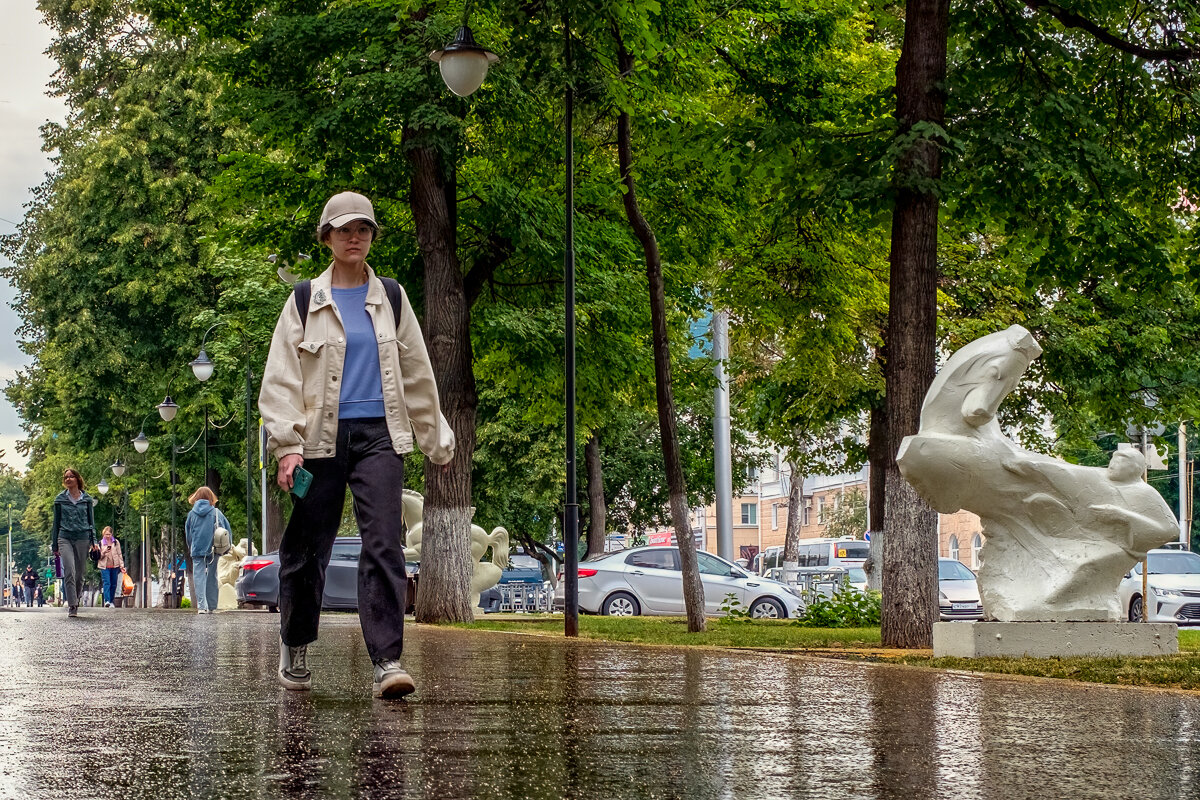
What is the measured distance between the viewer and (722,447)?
103 ft

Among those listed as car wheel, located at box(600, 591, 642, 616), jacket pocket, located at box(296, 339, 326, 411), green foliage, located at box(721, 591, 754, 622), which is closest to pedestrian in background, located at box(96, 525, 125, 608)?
car wheel, located at box(600, 591, 642, 616)

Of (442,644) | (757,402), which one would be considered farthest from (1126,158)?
(757,402)

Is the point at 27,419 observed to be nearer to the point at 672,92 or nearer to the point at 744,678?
the point at 672,92

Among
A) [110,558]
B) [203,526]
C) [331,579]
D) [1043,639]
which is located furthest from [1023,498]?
[110,558]

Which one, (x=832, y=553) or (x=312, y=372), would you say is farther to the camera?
(x=832, y=553)

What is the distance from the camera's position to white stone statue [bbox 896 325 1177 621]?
1101 centimetres

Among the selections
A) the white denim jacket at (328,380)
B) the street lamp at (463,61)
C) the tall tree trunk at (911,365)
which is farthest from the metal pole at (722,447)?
the white denim jacket at (328,380)

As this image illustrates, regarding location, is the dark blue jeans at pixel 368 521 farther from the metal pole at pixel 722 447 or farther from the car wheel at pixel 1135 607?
the metal pole at pixel 722 447

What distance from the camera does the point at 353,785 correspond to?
436 centimetres

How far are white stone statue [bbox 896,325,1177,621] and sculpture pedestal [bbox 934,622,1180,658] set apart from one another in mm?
130

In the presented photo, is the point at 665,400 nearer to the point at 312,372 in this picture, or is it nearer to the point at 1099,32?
the point at 1099,32

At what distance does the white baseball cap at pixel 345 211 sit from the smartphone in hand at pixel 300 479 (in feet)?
3.74

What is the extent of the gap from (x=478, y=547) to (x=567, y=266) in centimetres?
→ 859

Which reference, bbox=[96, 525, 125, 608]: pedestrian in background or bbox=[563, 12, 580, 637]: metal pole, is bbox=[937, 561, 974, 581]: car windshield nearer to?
bbox=[563, 12, 580, 637]: metal pole
